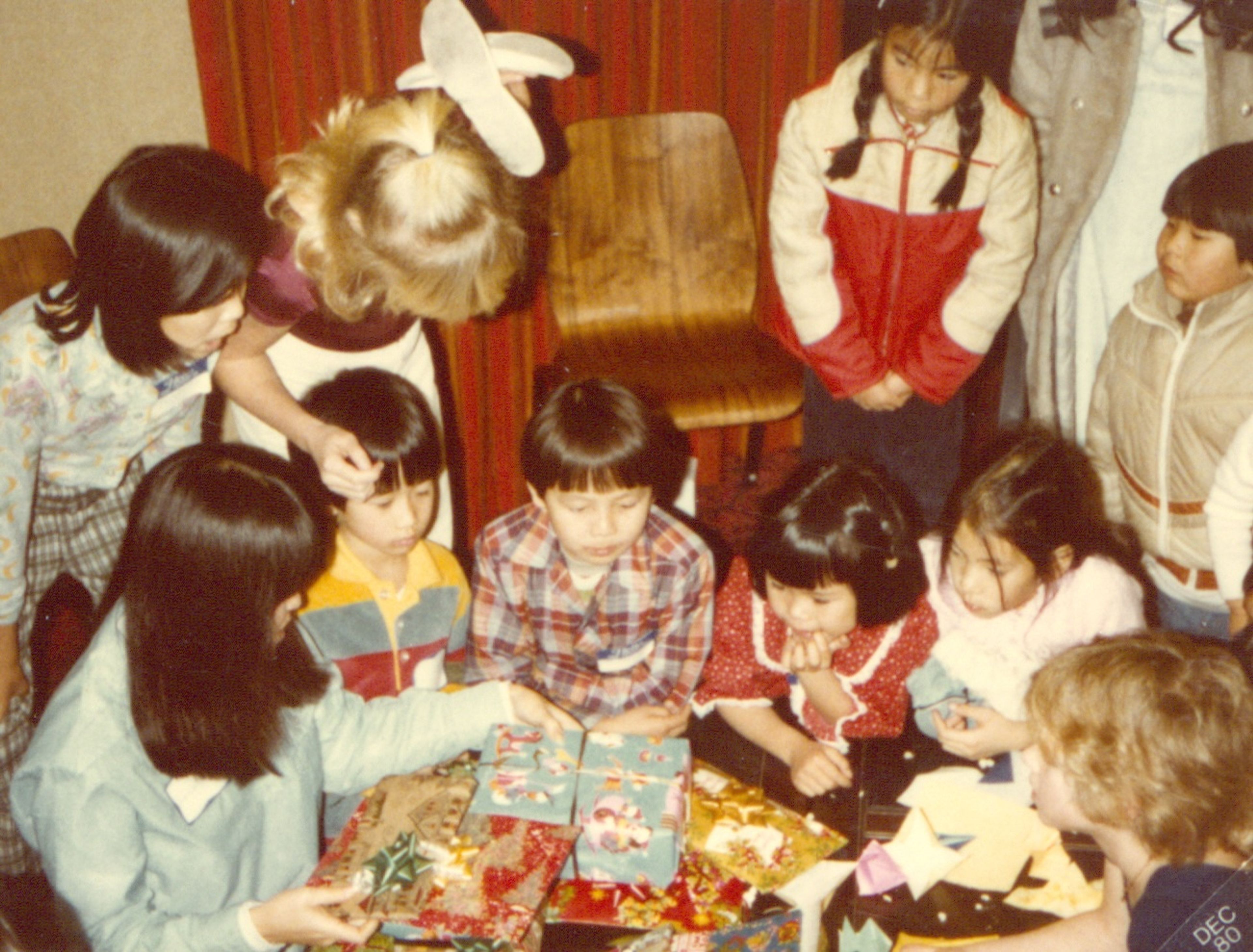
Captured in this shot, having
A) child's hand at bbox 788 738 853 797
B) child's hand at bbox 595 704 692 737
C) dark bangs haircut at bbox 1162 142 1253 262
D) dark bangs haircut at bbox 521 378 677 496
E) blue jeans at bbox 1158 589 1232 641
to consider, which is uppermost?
dark bangs haircut at bbox 1162 142 1253 262

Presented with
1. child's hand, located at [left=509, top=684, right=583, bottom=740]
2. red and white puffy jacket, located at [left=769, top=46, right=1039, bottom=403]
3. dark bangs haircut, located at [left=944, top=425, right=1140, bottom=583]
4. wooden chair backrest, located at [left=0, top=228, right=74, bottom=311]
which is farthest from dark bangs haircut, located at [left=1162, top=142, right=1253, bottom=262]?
wooden chair backrest, located at [left=0, top=228, right=74, bottom=311]

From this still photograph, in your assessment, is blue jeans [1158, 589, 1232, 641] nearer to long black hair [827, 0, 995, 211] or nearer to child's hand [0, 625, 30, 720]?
long black hair [827, 0, 995, 211]

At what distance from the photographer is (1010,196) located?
222 cm

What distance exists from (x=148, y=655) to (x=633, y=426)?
86 centimetres

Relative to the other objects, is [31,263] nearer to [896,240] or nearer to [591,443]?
[591,443]

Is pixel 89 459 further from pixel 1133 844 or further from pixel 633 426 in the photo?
pixel 1133 844

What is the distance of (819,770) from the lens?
145 cm

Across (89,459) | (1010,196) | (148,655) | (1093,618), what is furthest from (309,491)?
(1010,196)

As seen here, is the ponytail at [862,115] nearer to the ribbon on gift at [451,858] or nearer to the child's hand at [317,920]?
the ribbon on gift at [451,858]

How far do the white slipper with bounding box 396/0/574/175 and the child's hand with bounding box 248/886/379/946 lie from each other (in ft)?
3.45

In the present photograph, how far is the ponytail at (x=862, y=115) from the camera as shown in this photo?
2.17 metres

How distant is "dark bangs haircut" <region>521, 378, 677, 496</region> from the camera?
6.05 feet

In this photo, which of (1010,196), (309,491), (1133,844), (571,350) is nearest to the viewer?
(1133,844)

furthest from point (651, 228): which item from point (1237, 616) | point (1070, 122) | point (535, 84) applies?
point (1237, 616)
